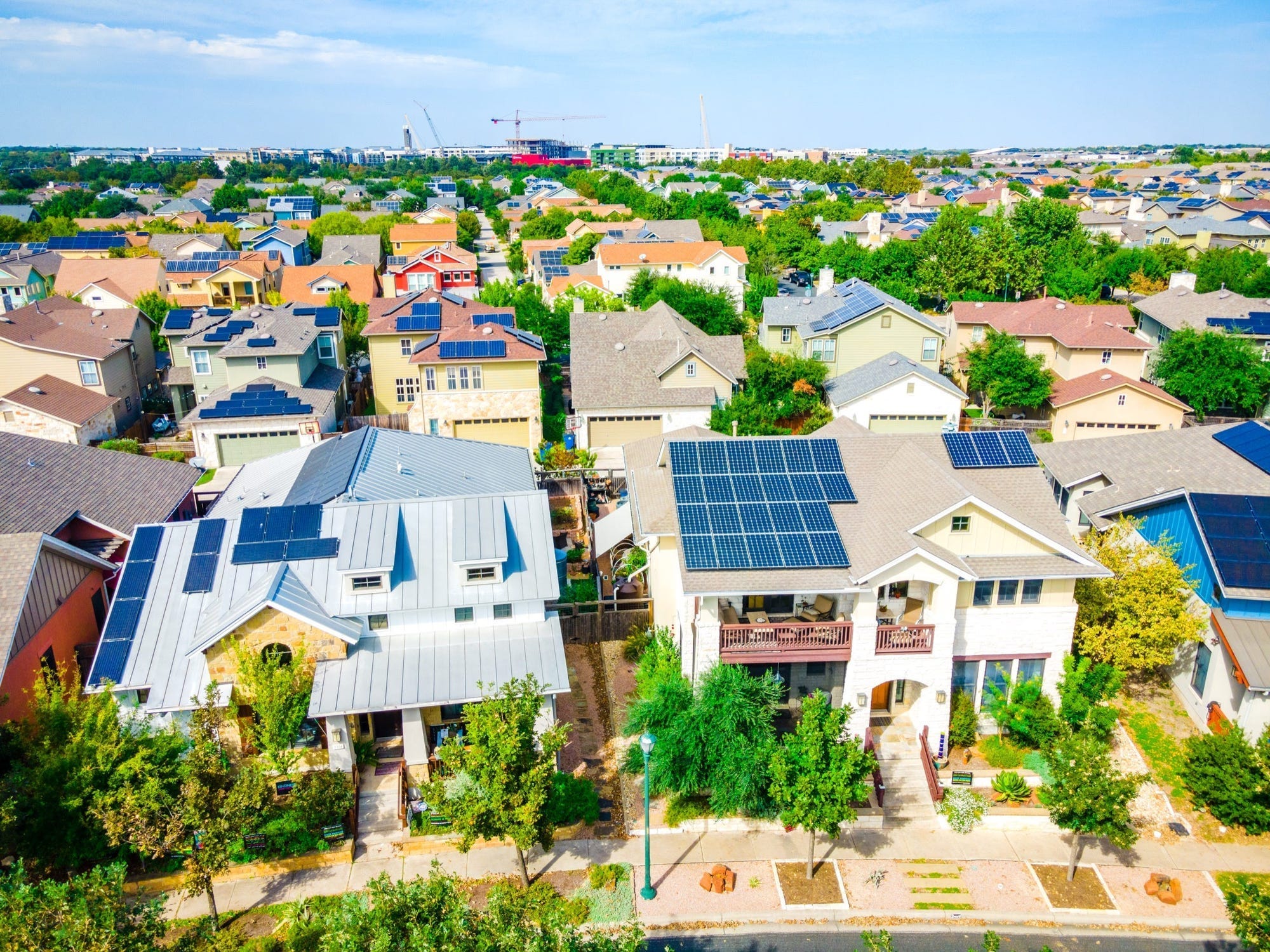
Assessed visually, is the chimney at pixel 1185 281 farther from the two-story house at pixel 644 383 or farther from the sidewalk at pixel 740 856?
the sidewalk at pixel 740 856

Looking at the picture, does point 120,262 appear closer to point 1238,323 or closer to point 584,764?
point 584,764

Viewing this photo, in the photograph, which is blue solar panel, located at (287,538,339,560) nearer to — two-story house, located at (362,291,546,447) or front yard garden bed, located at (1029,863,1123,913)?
front yard garden bed, located at (1029,863,1123,913)

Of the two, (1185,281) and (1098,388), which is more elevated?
(1185,281)

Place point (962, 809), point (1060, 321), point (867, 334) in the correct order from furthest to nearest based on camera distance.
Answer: point (1060, 321) < point (867, 334) < point (962, 809)

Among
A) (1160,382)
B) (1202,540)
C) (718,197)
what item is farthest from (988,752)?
(718,197)

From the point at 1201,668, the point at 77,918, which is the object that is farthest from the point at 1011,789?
the point at 77,918

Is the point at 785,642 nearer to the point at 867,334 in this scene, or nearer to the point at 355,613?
the point at 355,613
